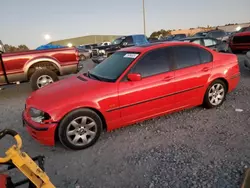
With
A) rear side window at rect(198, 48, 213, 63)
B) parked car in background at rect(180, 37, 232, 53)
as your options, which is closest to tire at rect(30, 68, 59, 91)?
rear side window at rect(198, 48, 213, 63)

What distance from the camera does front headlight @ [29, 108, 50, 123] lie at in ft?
11.3

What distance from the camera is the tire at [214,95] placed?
15.6ft

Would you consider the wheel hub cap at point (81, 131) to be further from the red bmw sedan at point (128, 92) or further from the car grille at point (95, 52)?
the car grille at point (95, 52)

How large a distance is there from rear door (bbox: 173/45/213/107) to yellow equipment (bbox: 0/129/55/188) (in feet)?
9.76

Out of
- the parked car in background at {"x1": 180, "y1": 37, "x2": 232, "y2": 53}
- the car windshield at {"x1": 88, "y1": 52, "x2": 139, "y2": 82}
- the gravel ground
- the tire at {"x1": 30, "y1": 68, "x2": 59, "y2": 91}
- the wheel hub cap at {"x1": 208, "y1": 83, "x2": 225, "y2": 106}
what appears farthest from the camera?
the parked car in background at {"x1": 180, "y1": 37, "x2": 232, "y2": 53}

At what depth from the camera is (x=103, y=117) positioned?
3768 millimetres

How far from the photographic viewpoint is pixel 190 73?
4.42 metres

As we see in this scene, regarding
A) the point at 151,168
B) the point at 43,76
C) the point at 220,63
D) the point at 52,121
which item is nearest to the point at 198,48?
the point at 220,63

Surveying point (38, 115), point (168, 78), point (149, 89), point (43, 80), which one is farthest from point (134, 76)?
point (43, 80)

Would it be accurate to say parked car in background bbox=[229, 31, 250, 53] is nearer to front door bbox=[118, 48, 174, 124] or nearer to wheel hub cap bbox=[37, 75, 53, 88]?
front door bbox=[118, 48, 174, 124]

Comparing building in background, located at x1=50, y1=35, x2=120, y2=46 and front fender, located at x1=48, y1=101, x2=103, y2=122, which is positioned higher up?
front fender, located at x1=48, y1=101, x2=103, y2=122

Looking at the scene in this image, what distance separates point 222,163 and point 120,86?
6.29 ft

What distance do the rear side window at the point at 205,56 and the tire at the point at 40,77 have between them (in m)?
4.59

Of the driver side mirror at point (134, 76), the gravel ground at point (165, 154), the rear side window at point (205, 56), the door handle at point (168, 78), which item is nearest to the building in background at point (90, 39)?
the rear side window at point (205, 56)
